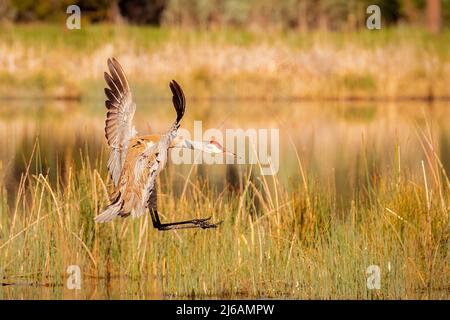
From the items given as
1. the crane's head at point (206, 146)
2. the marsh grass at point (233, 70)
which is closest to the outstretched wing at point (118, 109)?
the crane's head at point (206, 146)

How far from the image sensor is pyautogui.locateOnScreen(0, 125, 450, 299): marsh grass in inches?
257

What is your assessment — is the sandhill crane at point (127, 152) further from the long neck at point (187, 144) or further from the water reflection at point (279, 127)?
the water reflection at point (279, 127)

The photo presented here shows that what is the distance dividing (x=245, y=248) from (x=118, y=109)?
1170 millimetres

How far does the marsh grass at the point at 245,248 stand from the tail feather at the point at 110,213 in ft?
1.87

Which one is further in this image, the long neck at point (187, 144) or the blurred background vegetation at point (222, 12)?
the blurred background vegetation at point (222, 12)

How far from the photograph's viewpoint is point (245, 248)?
6.77 m

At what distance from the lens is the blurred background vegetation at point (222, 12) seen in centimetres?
3103

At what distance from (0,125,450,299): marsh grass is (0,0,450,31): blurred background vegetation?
74.7 feet

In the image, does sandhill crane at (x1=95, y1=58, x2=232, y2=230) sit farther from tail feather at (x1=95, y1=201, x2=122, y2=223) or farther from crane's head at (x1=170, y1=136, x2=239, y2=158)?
crane's head at (x1=170, y1=136, x2=239, y2=158)

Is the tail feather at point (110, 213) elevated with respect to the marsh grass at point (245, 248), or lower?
elevated

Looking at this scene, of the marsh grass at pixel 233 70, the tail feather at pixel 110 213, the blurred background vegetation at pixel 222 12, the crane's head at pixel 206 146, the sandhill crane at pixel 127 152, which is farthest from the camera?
the blurred background vegetation at pixel 222 12

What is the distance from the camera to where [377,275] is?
656cm

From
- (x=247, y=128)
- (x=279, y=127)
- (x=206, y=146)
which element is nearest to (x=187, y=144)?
(x=206, y=146)
